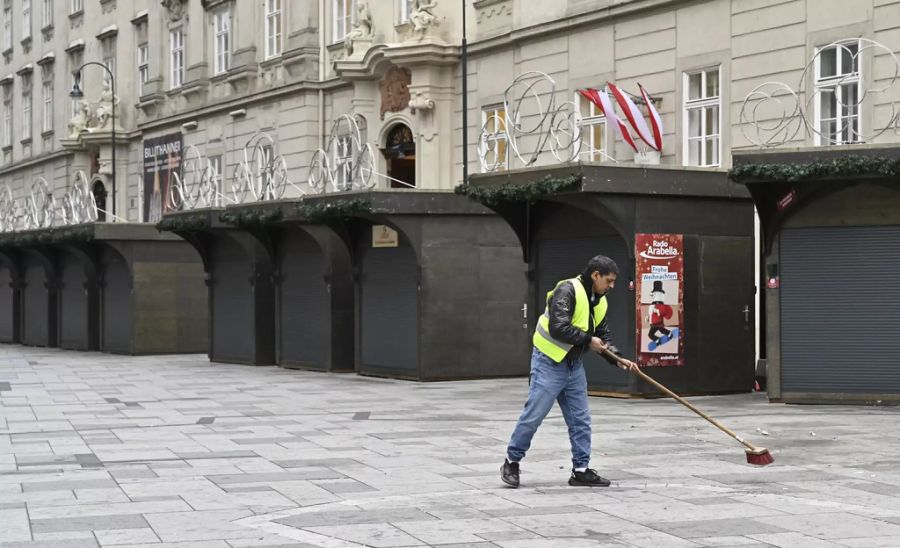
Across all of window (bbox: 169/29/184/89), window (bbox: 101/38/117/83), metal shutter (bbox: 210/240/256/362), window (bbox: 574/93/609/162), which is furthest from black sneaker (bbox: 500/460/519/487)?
window (bbox: 101/38/117/83)

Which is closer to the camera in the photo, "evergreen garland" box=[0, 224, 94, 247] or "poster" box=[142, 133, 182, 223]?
"evergreen garland" box=[0, 224, 94, 247]

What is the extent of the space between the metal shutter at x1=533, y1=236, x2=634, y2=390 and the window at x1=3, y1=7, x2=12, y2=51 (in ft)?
148

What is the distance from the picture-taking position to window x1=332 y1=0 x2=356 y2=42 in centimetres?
3428

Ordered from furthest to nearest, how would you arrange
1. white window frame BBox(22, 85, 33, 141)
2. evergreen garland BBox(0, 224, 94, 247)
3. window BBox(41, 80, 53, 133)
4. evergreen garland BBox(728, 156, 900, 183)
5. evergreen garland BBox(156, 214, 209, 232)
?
1. white window frame BBox(22, 85, 33, 141)
2. window BBox(41, 80, 53, 133)
3. evergreen garland BBox(0, 224, 94, 247)
4. evergreen garland BBox(156, 214, 209, 232)
5. evergreen garland BBox(728, 156, 900, 183)

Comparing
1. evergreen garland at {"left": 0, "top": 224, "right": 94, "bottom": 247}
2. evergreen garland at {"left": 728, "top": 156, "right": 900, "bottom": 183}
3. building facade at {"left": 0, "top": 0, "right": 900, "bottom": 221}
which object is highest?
building facade at {"left": 0, "top": 0, "right": 900, "bottom": 221}

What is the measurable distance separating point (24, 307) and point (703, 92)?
962 inches

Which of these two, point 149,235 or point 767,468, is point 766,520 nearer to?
point 767,468

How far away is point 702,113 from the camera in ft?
79.3

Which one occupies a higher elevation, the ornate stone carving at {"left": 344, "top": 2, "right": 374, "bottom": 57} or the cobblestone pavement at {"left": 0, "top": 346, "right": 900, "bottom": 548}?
the ornate stone carving at {"left": 344, "top": 2, "right": 374, "bottom": 57}

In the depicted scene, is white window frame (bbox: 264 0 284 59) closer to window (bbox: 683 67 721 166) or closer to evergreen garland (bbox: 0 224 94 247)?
evergreen garland (bbox: 0 224 94 247)

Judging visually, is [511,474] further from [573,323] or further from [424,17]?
[424,17]

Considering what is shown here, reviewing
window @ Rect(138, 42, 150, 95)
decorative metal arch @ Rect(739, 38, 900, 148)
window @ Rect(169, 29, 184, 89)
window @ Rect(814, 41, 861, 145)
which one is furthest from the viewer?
window @ Rect(138, 42, 150, 95)

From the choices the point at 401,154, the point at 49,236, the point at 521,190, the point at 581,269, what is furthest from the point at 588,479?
the point at 49,236

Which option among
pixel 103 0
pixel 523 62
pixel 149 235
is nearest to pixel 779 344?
pixel 523 62
